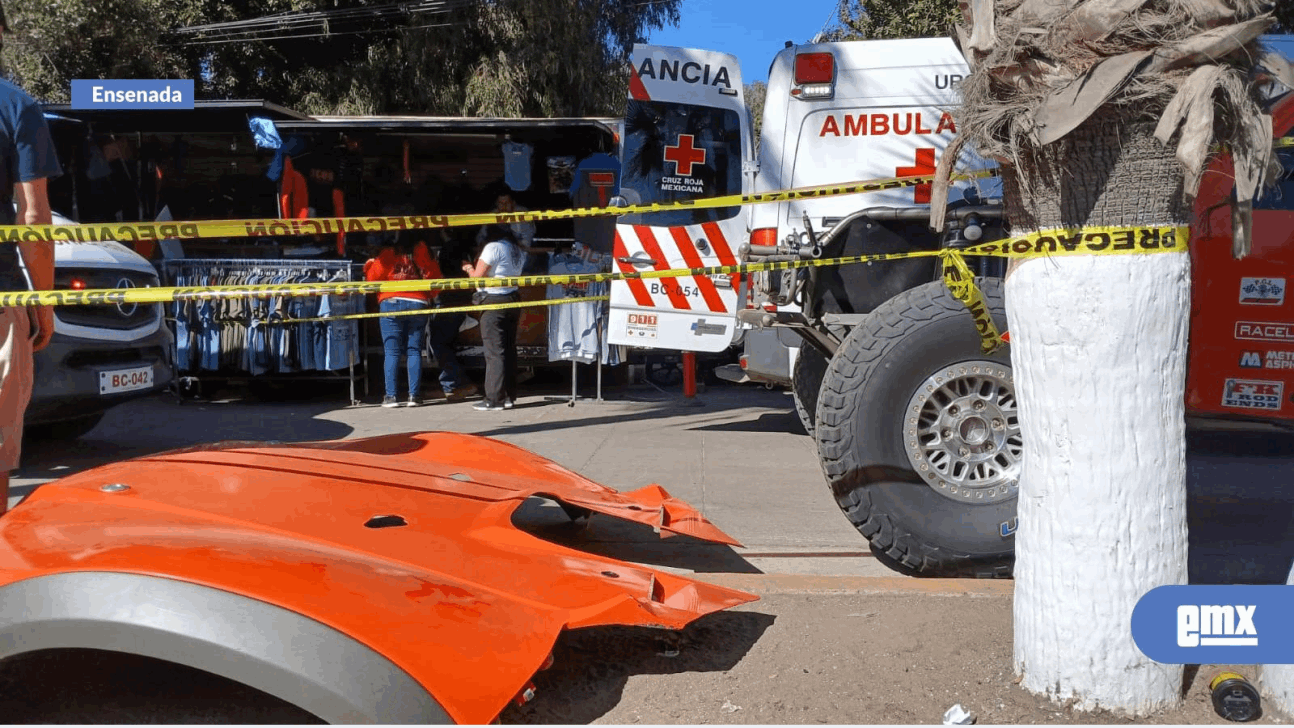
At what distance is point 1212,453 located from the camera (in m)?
7.42

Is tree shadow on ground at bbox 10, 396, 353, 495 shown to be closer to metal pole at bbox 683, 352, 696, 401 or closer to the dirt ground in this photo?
metal pole at bbox 683, 352, 696, 401

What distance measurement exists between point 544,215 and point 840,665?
219 cm

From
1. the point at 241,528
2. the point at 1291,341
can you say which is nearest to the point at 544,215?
the point at 241,528

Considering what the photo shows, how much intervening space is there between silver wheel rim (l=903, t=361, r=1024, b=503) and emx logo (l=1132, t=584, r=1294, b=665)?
1422mm

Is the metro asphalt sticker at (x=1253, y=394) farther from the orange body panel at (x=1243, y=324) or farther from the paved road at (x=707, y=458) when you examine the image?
the paved road at (x=707, y=458)

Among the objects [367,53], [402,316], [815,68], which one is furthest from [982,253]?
[367,53]

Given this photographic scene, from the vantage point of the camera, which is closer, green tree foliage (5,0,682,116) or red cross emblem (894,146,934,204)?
red cross emblem (894,146,934,204)

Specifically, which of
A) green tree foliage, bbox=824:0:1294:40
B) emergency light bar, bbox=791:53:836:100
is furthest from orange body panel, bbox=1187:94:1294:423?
green tree foliage, bbox=824:0:1294:40

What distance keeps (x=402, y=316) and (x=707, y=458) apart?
368cm

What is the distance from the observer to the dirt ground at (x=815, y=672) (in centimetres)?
285

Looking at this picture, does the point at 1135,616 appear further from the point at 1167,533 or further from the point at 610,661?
the point at 610,661

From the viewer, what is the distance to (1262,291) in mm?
5855

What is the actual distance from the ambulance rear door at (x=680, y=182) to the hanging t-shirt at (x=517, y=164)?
→ 142 inches

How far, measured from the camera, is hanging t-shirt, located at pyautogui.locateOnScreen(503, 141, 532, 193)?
11414mm
